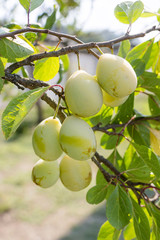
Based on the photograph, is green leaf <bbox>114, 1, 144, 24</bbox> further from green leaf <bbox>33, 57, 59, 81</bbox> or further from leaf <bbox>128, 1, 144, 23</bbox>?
green leaf <bbox>33, 57, 59, 81</bbox>

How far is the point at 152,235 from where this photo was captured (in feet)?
1.56

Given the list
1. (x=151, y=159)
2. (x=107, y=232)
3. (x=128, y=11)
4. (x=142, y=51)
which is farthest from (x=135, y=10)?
(x=107, y=232)

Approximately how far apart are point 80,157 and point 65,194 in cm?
205

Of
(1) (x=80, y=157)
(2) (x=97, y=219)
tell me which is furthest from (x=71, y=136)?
(2) (x=97, y=219)

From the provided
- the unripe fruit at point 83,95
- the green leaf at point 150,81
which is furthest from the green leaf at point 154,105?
the unripe fruit at point 83,95

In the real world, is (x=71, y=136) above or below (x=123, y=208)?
above

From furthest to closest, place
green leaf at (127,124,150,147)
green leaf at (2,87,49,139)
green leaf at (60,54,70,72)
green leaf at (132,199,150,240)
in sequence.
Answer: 1. green leaf at (60,54,70,72)
2. green leaf at (127,124,150,147)
3. green leaf at (132,199,150,240)
4. green leaf at (2,87,49,139)

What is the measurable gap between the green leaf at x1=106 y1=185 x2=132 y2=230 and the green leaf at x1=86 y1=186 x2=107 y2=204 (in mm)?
43

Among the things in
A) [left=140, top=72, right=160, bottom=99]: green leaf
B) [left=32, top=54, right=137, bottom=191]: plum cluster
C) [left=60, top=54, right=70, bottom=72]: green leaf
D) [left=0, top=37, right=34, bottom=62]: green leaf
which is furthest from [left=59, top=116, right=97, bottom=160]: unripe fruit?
[left=60, top=54, right=70, bottom=72]: green leaf

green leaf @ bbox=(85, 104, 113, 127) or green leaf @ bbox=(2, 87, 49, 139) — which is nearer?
green leaf @ bbox=(2, 87, 49, 139)

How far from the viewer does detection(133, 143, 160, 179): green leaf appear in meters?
0.40

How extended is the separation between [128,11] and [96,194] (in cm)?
28

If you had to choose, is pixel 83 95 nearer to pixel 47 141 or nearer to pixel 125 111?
pixel 47 141

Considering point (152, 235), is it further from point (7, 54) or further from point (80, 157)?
point (7, 54)
